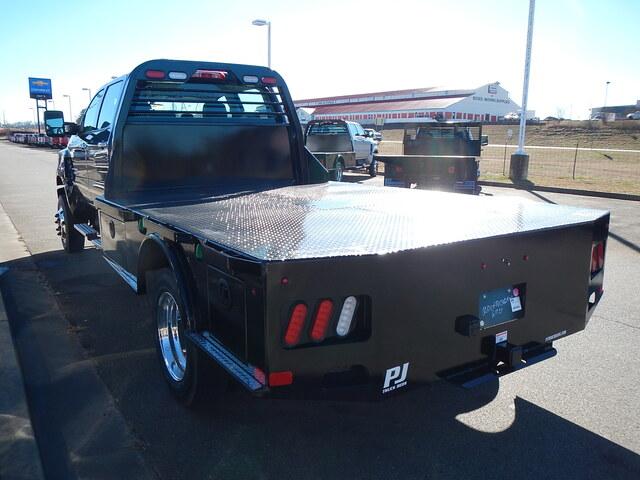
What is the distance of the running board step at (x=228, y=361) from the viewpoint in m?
2.50

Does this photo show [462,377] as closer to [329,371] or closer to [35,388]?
[329,371]

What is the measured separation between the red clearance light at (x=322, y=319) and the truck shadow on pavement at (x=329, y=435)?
0.89 meters

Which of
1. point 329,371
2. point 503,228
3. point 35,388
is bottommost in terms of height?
point 35,388

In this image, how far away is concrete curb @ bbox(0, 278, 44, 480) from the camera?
288 cm

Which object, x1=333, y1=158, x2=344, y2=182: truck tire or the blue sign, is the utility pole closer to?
x1=333, y1=158, x2=344, y2=182: truck tire

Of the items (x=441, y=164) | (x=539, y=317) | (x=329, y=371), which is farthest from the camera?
(x=441, y=164)

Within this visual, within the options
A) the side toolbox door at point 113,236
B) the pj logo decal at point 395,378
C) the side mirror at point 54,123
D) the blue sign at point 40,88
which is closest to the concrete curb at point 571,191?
the side mirror at point 54,123

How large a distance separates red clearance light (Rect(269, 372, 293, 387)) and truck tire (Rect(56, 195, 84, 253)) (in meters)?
5.86

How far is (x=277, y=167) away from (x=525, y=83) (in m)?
14.6

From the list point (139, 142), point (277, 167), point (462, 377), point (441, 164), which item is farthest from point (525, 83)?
point (462, 377)

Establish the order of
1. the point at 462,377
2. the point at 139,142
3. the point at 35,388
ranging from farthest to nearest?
the point at 139,142, the point at 35,388, the point at 462,377

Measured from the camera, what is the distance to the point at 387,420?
346 cm

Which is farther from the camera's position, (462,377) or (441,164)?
(441,164)

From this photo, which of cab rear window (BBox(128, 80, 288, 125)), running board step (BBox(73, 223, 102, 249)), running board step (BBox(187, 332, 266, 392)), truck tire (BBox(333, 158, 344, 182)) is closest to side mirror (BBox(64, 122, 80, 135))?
running board step (BBox(73, 223, 102, 249))
